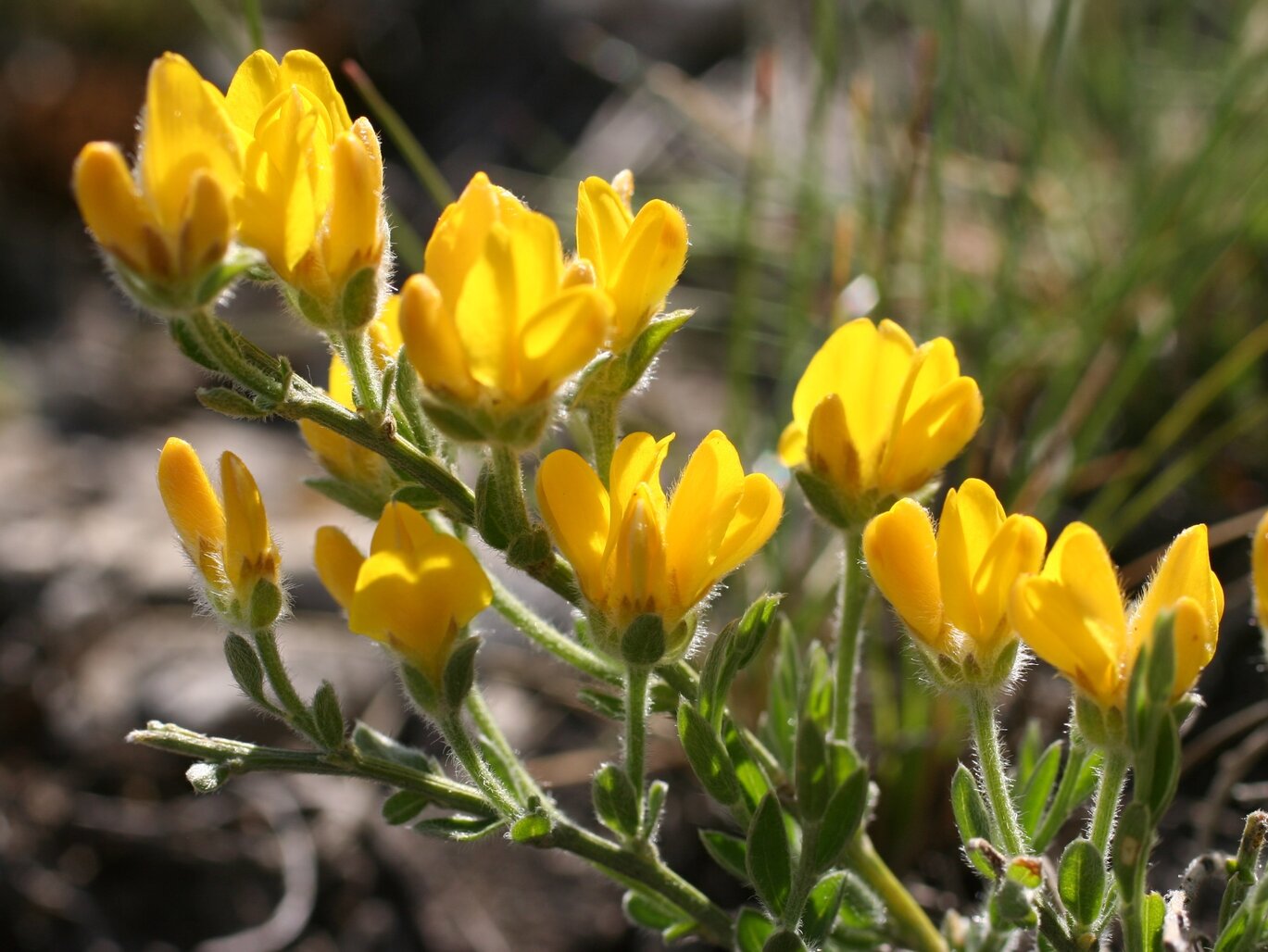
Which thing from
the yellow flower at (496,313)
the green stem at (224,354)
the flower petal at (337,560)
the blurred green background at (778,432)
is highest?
the yellow flower at (496,313)

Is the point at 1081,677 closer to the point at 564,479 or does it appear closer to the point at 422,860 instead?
the point at 564,479

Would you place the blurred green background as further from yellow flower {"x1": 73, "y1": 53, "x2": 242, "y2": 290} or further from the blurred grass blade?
yellow flower {"x1": 73, "y1": 53, "x2": 242, "y2": 290}

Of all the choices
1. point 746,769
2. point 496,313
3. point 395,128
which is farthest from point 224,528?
point 395,128

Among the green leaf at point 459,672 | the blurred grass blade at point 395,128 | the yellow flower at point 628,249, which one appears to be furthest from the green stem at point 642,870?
the blurred grass blade at point 395,128

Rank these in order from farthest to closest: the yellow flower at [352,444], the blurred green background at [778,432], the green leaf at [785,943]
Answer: the blurred green background at [778,432], the yellow flower at [352,444], the green leaf at [785,943]

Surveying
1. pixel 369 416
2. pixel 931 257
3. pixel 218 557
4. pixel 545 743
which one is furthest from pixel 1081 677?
pixel 545 743

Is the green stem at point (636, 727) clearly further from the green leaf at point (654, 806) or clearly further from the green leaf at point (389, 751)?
the green leaf at point (389, 751)

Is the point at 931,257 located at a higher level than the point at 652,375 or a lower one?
lower
